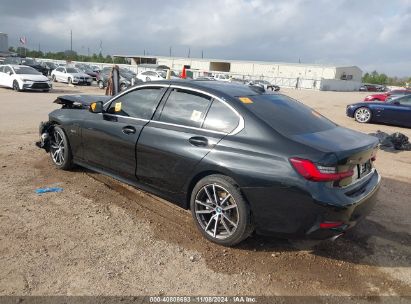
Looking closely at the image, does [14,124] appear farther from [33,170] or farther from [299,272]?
[299,272]

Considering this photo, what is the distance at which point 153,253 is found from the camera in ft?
12.6

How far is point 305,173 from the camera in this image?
342 centimetres

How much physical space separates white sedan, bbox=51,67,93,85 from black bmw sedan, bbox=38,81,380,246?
89.9 feet

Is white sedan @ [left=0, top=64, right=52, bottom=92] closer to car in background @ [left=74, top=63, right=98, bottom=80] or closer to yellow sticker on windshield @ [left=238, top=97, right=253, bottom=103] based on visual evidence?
car in background @ [left=74, top=63, right=98, bottom=80]

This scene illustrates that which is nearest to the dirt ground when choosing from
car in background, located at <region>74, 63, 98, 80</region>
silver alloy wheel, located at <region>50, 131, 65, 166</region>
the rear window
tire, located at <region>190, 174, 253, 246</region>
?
tire, located at <region>190, 174, 253, 246</region>

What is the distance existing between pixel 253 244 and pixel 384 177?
401 cm

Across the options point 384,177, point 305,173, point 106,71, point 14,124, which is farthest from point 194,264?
point 106,71

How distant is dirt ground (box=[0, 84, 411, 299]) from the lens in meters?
3.34

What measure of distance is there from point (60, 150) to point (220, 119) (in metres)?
3.14

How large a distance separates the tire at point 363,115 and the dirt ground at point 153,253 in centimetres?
1059

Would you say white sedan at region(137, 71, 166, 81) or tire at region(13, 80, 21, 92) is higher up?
white sedan at region(137, 71, 166, 81)

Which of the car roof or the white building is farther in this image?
the white building

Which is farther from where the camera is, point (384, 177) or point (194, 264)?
point (384, 177)

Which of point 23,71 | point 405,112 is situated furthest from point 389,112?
point 23,71
